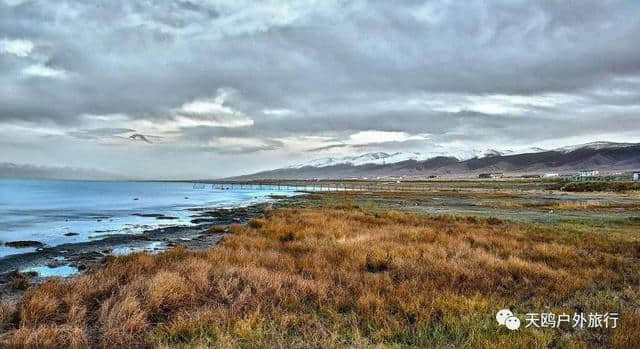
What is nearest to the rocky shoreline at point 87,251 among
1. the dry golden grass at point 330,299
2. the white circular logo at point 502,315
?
the dry golden grass at point 330,299

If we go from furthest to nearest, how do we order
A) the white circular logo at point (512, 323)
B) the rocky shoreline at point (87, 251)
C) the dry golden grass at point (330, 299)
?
the rocky shoreline at point (87, 251), the white circular logo at point (512, 323), the dry golden grass at point (330, 299)

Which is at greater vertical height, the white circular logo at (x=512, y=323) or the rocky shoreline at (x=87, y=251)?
the white circular logo at (x=512, y=323)

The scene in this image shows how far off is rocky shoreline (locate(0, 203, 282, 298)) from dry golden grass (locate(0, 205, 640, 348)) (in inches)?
135

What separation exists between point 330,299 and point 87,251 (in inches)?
641

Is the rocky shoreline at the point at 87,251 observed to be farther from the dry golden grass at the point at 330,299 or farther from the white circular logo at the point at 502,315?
the white circular logo at the point at 502,315

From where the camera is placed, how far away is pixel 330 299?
27.3 ft

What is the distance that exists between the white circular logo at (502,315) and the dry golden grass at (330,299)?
0.16 metres

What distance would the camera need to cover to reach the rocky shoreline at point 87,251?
42.8 feet

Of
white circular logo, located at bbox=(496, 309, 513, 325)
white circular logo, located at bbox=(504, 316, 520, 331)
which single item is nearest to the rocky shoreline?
white circular logo, located at bbox=(496, 309, 513, 325)

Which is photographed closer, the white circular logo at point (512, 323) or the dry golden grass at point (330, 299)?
the dry golden grass at point (330, 299)

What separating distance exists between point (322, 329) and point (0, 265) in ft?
54.0

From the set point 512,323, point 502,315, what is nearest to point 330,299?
point 502,315

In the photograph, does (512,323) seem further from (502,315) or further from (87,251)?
(87,251)

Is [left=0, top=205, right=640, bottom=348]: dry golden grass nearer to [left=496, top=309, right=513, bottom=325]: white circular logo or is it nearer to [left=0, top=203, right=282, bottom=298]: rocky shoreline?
[left=496, top=309, right=513, bottom=325]: white circular logo
